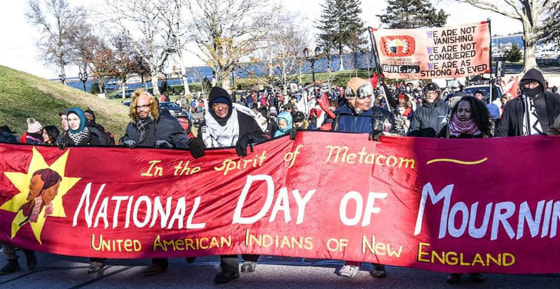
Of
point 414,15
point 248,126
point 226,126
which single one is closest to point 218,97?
point 226,126

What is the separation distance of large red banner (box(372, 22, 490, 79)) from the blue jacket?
3.69m

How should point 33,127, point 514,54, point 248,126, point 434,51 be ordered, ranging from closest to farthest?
point 248,126 < point 33,127 < point 434,51 < point 514,54

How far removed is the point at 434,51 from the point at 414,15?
60.5m

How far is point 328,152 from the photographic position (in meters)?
4.73

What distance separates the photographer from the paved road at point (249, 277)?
4.62 m

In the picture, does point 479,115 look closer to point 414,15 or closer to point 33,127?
point 33,127

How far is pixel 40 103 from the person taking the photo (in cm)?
2117

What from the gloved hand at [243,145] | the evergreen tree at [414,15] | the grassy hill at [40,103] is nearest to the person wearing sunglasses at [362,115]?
the gloved hand at [243,145]

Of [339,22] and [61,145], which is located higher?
[339,22]

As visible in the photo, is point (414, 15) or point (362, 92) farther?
point (414, 15)

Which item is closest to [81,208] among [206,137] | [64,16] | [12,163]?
[12,163]

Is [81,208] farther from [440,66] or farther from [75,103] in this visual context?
[75,103]

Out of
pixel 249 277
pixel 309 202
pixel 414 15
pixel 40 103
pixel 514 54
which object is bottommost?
pixel 249 277

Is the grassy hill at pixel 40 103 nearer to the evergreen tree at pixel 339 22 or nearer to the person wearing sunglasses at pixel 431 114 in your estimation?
the person wearing sunglasses at pixel 431 114
